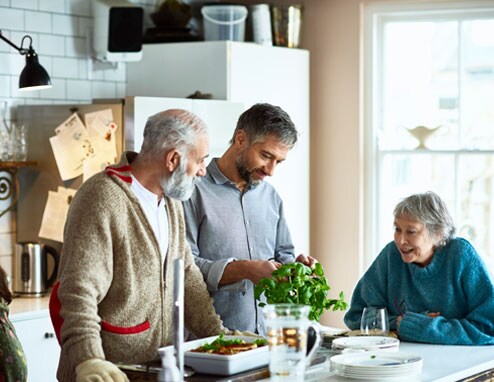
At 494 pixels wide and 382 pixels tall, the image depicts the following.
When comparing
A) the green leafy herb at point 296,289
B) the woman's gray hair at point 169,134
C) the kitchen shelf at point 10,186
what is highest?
the woman's gray hair at point 169,134

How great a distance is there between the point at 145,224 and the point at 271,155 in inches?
29.6

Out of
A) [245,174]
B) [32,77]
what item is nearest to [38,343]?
[32,77]

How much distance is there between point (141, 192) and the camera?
3.05 meters

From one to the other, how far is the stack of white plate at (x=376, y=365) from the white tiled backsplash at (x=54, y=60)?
2.52 m

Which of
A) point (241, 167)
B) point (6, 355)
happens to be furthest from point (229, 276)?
point (6, 355)

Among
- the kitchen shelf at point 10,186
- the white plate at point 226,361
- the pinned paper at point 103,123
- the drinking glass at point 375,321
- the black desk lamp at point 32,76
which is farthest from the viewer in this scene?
the kitchen shelf at point 10,186

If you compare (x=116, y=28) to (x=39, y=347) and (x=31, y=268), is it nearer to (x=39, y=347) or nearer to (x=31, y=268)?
(x=31, y=268)

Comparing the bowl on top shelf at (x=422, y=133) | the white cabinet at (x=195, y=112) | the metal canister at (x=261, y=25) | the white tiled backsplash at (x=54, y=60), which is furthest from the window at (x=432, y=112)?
the white tiled backsplash at (x=54, y=60)

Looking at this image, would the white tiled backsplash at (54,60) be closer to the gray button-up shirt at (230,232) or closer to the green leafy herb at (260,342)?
the gray button-up shirt at (230,232)

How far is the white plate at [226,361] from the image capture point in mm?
2801

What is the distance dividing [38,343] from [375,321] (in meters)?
1.88

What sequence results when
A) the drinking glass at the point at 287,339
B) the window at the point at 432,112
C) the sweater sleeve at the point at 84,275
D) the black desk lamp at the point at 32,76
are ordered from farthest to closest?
the window at the point at 432,112 → the black desk lamp at the point at 32,76 → the sweater sleeve at the point at 84,275 → the drinking glass at the point at 287,339

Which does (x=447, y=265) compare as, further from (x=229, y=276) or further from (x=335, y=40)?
(x=335, y=40)

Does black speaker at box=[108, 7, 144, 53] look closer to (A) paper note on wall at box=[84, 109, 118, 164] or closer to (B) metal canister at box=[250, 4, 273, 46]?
(A) paper note on wall at box=[84, 109, 118, 164]
